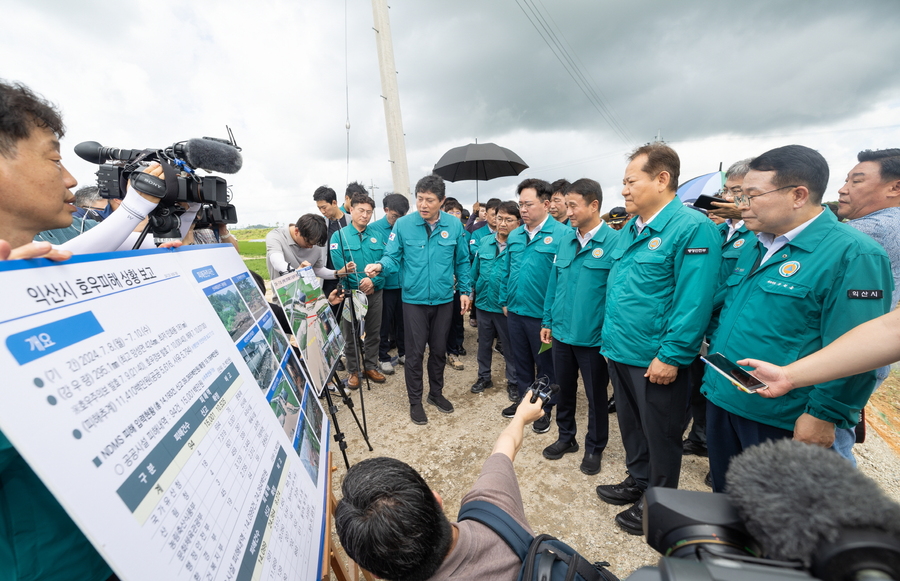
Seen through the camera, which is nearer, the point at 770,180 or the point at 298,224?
the point at 770,180

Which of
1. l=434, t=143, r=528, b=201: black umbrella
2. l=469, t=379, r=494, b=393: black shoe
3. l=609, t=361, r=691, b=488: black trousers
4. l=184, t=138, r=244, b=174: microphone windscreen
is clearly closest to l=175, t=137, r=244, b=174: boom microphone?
l=184, t=138, r=244, b=174: microphone windscreen

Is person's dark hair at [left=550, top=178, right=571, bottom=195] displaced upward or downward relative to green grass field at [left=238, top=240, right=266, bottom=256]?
upward

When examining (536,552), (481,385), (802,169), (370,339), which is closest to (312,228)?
(370,339)

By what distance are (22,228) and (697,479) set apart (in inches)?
166

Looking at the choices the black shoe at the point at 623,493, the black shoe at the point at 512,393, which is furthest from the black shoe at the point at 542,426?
the black shoe at the point at 623,493

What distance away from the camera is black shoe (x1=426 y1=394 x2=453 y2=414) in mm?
3998

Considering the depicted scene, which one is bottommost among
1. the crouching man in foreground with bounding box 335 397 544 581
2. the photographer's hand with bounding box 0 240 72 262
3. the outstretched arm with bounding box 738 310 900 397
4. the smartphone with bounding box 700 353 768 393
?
the crouching man in foreground with bounding box 335 397 544 581

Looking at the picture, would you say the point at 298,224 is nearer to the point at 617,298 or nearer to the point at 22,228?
the point at 22,228

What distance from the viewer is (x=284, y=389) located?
165cm

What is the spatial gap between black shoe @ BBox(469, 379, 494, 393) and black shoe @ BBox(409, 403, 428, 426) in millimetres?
893

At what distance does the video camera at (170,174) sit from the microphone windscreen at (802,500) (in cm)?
188

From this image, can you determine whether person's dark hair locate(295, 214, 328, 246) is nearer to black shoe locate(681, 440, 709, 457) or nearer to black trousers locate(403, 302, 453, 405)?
black trousers locate(403, 302, 453, 405)

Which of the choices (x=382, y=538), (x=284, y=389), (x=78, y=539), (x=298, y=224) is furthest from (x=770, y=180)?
(x=298, y=224)

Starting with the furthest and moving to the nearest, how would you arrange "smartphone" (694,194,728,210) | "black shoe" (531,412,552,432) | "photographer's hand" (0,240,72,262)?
"black shoe" (531,412,552,432)
"smartphone" (694,194,728,210)
"photographer's hand" (0,240,72,262)
